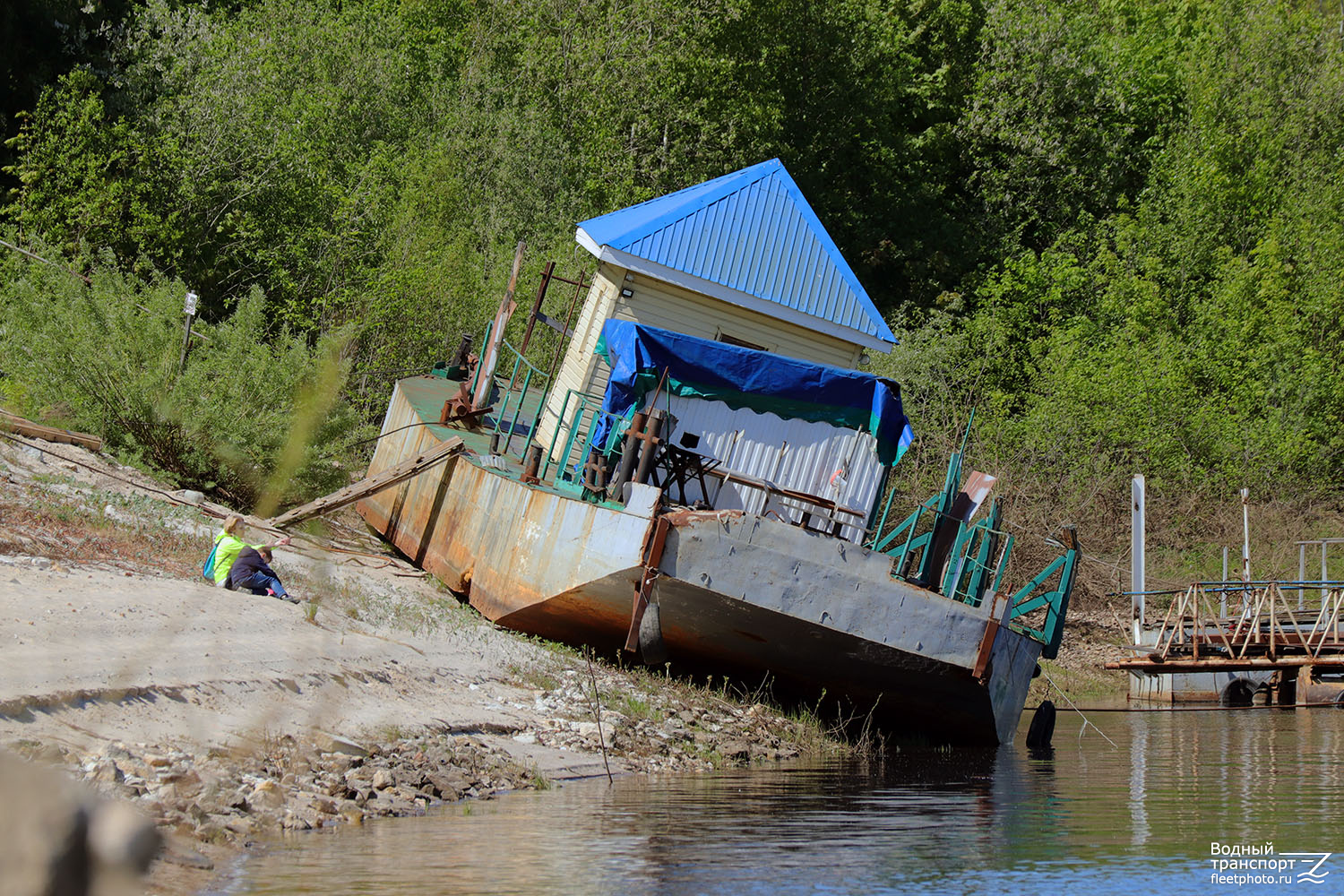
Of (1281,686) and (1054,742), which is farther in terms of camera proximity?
(1281,686)

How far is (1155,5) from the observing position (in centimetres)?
5003

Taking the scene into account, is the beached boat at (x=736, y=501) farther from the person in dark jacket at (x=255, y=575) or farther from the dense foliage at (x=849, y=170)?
the dense foliage at (x=849, y=170)

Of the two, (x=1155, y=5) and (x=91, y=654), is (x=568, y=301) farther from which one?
(x=1155, y=5)

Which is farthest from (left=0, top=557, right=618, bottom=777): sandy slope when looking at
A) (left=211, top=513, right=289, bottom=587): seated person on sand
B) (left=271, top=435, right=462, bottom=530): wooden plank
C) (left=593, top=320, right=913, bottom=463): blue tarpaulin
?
(left=593, top=320, right=913, bottom=463): blue tarpaulin

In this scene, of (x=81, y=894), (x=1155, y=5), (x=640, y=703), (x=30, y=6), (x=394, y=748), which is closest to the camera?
(x=81, y=894)

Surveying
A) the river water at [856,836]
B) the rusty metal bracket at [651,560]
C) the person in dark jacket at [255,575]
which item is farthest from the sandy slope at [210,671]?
the rusty metal bracket at [651,560]

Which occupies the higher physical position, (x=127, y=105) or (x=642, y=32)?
(x=642, y=32)

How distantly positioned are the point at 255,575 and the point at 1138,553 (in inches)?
644

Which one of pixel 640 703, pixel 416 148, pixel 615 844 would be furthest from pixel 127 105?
pixel 615 844

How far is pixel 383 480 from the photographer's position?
16531mm

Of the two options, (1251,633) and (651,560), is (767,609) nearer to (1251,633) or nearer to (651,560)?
(651,560)

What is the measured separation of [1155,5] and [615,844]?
167 feet

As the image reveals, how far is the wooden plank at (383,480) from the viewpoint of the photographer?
15578 mm

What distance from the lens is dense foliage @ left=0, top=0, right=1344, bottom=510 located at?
27.6 m
